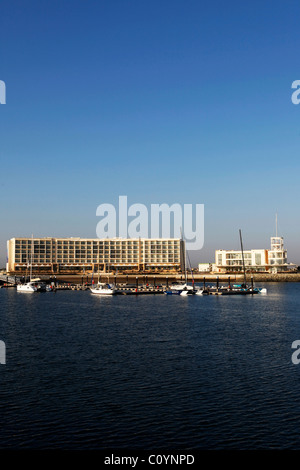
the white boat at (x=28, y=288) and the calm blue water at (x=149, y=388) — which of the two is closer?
the calm blue water at (x=149, y=388)

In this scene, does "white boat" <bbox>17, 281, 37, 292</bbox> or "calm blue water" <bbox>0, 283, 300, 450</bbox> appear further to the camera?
"white boat" <bbox>17, 281, 37, 292</bbox>

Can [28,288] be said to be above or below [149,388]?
above

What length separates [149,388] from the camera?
33.2 m

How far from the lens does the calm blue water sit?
2495 cm

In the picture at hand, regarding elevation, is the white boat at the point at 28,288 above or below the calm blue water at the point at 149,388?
above

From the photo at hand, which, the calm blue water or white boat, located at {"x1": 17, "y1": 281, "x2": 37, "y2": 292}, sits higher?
white boat, located at {"x1": 17, "y1": 281, "x2": 37, "y2": 292}

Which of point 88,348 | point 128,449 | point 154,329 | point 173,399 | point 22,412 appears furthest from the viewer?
point 154,329

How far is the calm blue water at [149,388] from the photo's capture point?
2495cm

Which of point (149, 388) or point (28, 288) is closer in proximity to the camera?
point (149, 388)

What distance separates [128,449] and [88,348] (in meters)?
24.9

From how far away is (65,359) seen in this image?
4225 cm

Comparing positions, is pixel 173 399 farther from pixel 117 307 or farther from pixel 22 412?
pixel 117 307

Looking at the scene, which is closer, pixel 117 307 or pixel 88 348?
pixel 88 348
